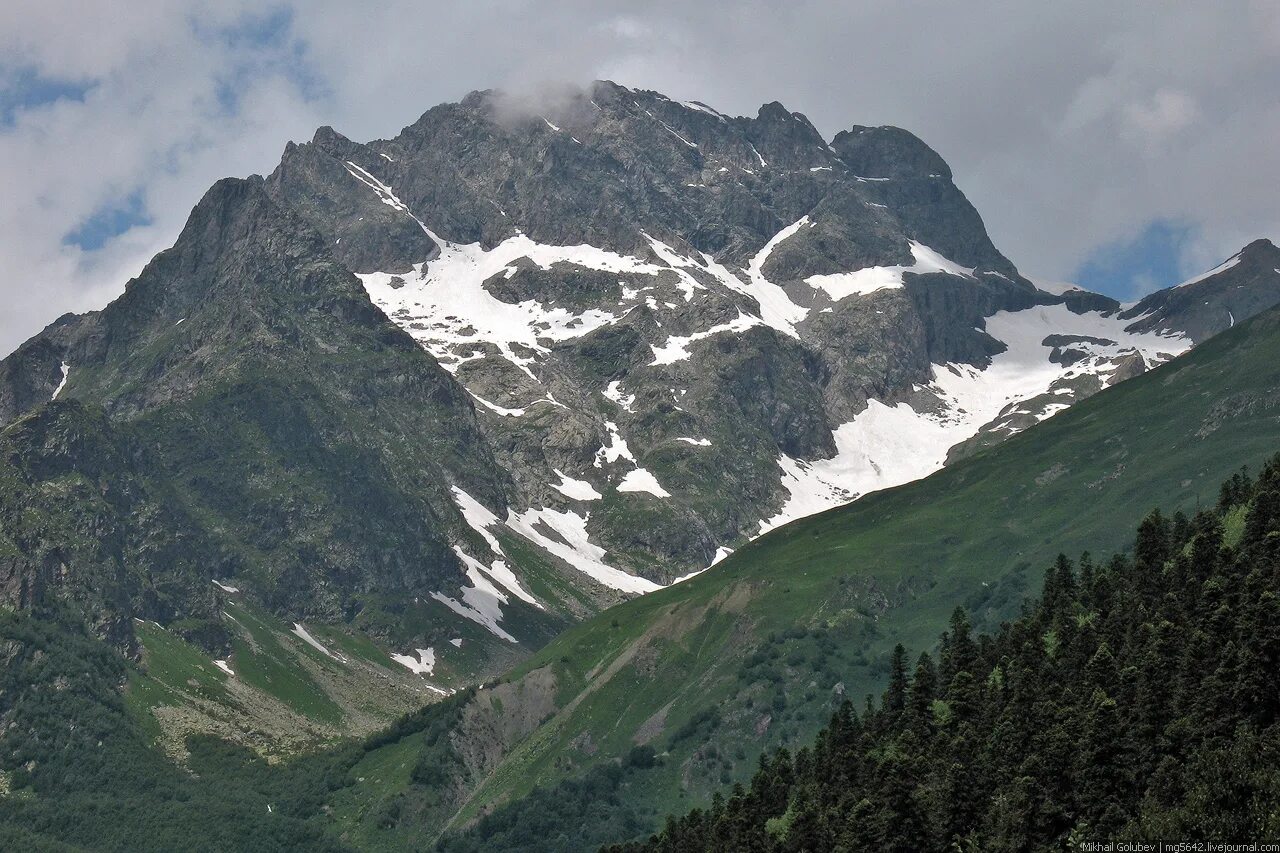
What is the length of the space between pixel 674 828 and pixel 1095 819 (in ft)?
259

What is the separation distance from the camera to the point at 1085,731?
135 meters

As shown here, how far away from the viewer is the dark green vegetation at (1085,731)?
12156 cm

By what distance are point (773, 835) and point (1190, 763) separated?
183ft

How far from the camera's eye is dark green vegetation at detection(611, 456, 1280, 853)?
122m

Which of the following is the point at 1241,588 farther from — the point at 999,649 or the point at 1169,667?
the point at 999,649

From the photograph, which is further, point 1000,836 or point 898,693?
point 898,693

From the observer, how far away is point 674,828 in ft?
646

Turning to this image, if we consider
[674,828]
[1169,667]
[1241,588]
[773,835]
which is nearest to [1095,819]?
[1169,667]

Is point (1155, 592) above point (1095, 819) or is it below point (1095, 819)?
above

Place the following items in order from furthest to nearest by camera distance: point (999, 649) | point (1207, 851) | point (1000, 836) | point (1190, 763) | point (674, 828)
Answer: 1. point (674, 828)
2. point (999, 649)
3. point (1000, 836)
4. point (1190, 763)
5. point (1207, 851)

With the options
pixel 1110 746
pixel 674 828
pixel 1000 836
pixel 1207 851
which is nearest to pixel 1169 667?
pixel 1110 746

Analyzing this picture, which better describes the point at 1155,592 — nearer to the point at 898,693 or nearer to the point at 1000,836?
the point at 898,693

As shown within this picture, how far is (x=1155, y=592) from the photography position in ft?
556

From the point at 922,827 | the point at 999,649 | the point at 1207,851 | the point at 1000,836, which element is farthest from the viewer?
the point at 999,649
